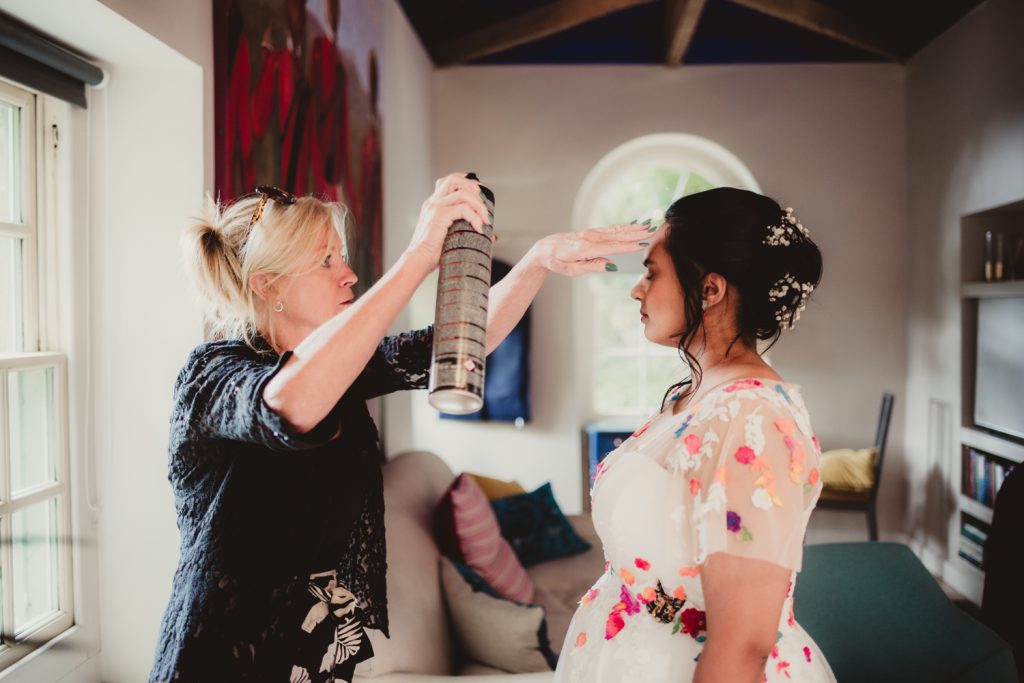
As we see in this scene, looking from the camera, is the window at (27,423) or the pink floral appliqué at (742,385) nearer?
the pink floral appliqué at (742,385)

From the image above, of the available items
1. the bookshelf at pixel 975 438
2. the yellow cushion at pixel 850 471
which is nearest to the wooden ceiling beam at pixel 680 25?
the bookshelf at pixel 975 438

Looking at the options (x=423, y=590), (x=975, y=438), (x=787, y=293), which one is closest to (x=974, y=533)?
(x=975, y=438)

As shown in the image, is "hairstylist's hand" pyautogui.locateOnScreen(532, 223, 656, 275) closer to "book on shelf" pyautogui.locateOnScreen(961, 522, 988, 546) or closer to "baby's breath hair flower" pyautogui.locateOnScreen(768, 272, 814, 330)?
"baby's breath hair flower" pyautogui.locateOnScreen(768, 272, 814, 330)

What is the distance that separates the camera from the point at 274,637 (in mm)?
1051

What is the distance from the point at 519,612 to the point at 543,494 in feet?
4.48

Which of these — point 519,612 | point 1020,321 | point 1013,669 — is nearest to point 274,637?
point 519,612

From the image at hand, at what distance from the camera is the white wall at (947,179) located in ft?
12.0

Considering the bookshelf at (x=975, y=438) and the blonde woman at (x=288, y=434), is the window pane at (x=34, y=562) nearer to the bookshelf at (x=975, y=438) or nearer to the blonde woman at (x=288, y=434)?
the blonde woman at (x=288, y=434)

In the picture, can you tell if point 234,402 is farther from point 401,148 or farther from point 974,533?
point 974,533

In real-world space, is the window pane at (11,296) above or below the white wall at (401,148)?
below

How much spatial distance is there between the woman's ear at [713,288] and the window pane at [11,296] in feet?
4.39

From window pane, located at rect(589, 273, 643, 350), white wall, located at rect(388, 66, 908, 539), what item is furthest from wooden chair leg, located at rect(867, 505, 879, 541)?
window pane, located at rect(589, 273, 643, 350)

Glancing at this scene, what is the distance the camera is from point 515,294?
1336mm

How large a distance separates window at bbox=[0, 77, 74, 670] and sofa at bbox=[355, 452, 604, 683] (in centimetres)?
70
